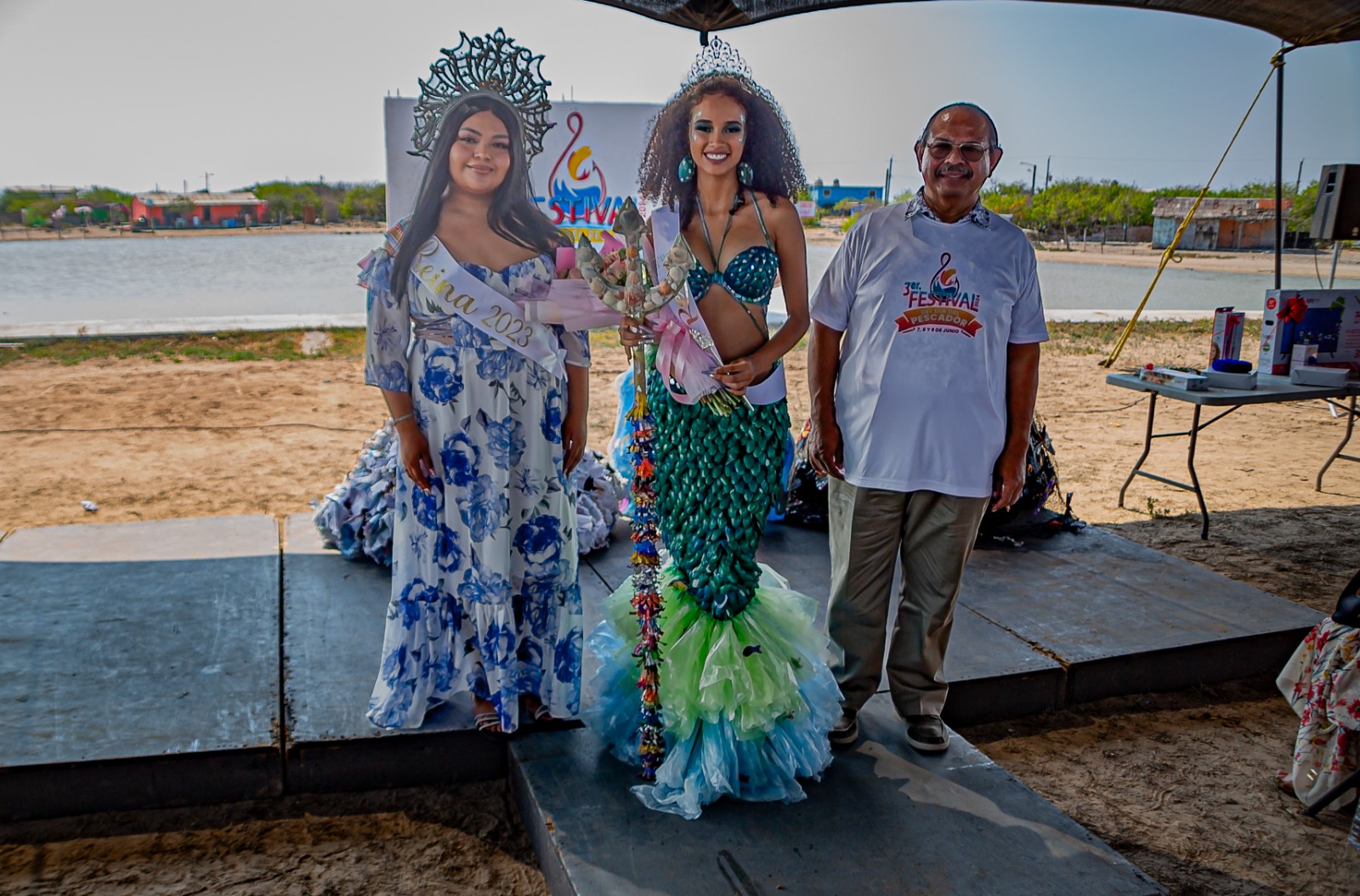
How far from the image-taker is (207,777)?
2719mm

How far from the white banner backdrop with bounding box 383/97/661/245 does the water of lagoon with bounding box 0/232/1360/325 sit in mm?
7628

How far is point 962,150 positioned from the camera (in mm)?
2523

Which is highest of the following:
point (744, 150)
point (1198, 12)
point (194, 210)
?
point (194, 210)

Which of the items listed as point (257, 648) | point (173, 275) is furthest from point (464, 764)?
point (173, 275)

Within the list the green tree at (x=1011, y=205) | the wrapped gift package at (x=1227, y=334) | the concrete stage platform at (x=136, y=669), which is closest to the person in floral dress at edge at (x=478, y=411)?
the concrete stage platform at (x=136, y=669)

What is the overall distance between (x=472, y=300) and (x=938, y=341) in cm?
126

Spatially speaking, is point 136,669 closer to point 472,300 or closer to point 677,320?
point 472,300

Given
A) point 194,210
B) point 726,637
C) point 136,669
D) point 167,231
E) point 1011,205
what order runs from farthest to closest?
point 167,231 → point 194,210 → point 1011,205 → point 136,669 → point 726,637

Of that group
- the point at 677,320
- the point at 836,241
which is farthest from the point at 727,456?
the point at 836,241

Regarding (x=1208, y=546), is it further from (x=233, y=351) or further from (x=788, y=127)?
(x=233, y=351)

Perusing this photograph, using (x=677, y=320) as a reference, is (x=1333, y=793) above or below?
below

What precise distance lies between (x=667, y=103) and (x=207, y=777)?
2295mm

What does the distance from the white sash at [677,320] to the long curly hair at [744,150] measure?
5.6 inches

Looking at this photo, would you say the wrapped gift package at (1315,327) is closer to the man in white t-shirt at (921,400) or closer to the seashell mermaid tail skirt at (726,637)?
the man in white t-shirt at (921,400)
